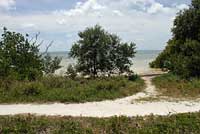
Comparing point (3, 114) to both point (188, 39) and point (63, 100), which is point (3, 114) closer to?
point (63, 100)

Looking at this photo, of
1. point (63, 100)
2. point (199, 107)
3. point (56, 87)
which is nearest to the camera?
point (199, 107)

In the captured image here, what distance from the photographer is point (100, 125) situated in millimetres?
12031

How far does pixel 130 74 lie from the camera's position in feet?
90.0

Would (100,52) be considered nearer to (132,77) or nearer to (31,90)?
(132,77)

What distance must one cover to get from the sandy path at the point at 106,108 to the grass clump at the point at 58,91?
2.49 ft

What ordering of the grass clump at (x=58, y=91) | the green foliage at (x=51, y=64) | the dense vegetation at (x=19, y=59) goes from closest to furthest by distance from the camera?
the grass clump at (x=58, y=91) < the dense vegetation at (x=19, y=59) < the green foliage at (x=51, y=64)

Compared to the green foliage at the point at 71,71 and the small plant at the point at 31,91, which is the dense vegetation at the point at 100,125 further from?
the green foliage at the point at 71,71

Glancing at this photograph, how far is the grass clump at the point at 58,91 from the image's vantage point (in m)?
16.4

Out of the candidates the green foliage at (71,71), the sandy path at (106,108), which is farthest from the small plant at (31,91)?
the green foliage at (71,71)

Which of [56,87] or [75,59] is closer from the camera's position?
[56,87]

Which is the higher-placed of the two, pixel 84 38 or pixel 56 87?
pixel 84 38

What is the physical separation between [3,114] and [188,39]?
670 inches

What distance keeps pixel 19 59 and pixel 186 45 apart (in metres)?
11.0

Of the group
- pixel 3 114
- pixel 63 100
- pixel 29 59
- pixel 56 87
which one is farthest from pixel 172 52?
pixel 3 114
